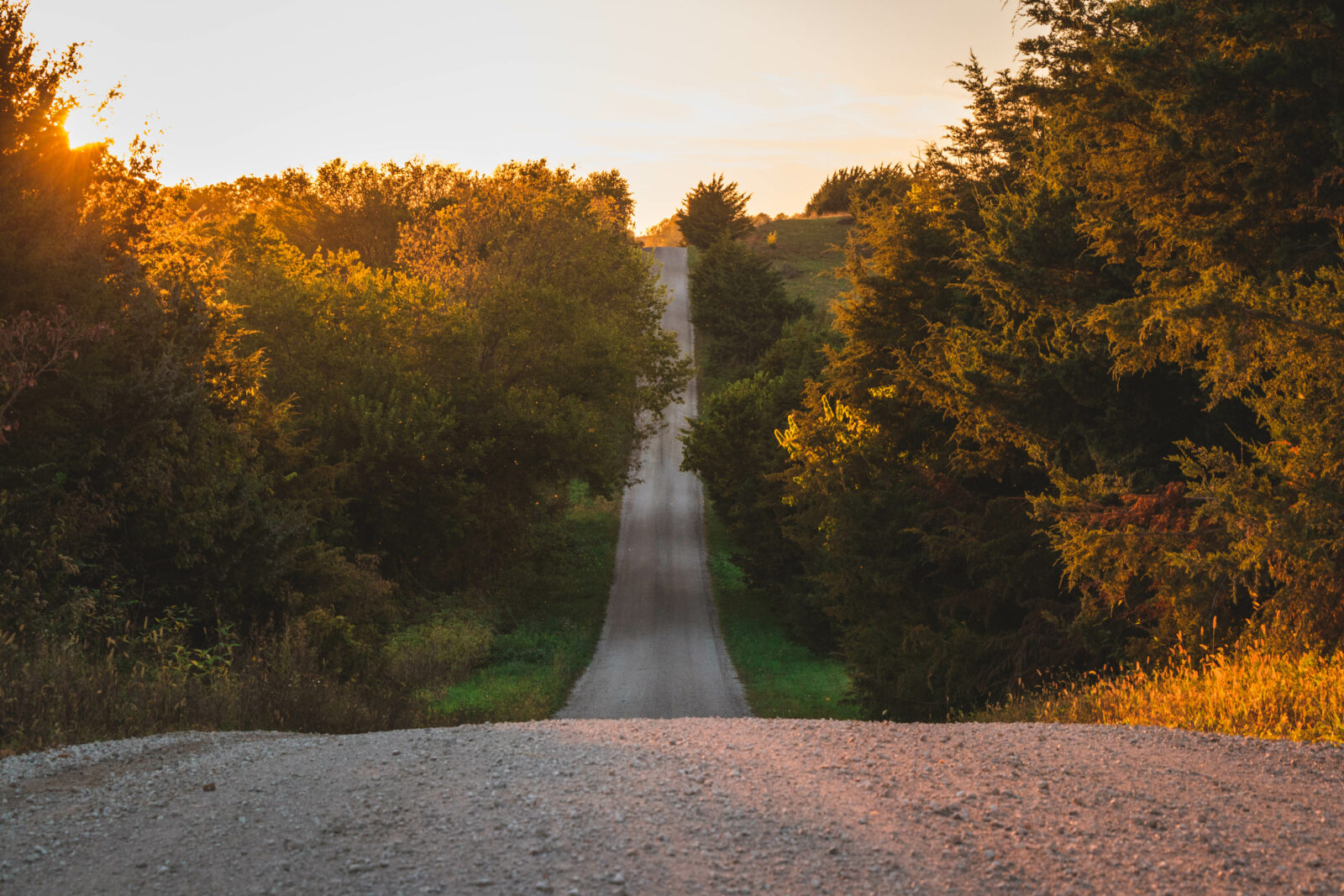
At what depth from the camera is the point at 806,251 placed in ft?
265

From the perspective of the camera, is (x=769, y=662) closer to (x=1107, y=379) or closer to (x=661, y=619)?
(x=661, y=619)

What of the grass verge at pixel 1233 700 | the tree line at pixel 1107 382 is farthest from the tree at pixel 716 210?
the grass verge at pixel 1233 700

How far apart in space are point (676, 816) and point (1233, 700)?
18.7 ft

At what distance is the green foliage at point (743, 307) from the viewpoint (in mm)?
55406

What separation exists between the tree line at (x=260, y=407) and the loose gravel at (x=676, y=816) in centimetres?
286

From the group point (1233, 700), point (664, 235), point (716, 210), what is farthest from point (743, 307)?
point (1233, 700)

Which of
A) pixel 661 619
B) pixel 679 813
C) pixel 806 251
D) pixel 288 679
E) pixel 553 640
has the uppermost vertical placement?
pixel 806 251

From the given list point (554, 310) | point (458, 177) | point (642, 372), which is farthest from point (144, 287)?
point (458, 177)

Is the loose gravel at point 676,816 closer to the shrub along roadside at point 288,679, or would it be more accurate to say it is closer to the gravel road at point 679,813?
the gravel road at point 679,813

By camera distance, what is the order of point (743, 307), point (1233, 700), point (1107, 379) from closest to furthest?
point (1233, 700) → point (1107, 379) → point (743, 307)

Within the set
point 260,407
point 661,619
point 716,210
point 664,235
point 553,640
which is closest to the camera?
point 260,407

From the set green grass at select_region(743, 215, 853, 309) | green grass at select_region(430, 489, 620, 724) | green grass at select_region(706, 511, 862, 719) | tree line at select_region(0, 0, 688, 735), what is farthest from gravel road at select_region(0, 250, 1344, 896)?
green grass at select_region(743, 215, 853, 309)

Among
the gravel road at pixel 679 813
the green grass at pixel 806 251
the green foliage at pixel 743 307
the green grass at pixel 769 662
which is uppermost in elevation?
the green grass at pixel 806 251

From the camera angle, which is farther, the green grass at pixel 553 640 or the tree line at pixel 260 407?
the green grass at pixel 553 640
